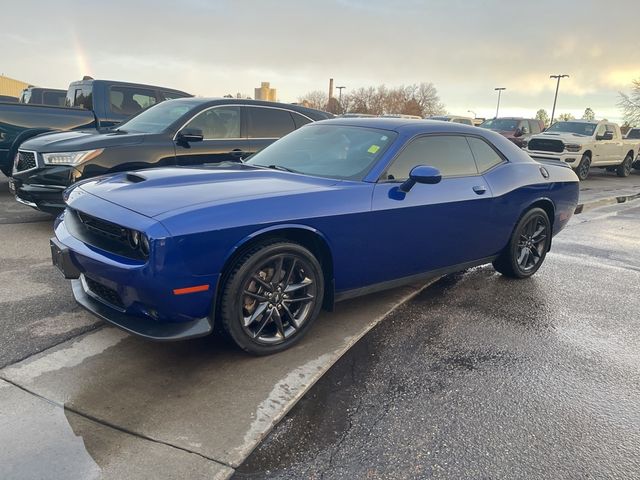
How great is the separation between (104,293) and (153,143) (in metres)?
3.22

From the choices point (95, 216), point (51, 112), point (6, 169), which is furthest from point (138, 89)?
point (95, 216)

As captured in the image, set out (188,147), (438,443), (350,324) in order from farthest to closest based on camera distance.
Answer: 1. (188,147)
2. (350,324)
3. (438,443)

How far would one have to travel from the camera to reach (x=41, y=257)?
489cm

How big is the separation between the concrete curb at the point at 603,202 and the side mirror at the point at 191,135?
7568 mm

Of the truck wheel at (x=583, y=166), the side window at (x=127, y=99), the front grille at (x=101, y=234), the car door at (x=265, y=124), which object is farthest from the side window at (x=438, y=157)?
the truck wheel at (x=583, y=166)

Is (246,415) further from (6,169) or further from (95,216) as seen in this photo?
(6,169)

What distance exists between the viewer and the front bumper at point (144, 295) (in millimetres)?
2645

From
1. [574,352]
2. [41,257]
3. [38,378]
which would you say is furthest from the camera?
[41,257]

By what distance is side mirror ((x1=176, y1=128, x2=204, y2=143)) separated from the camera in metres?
5.66

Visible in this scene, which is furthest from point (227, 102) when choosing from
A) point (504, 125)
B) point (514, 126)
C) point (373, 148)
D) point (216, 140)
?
point (504, 125)

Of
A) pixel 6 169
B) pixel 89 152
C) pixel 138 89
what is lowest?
pixel 6 169

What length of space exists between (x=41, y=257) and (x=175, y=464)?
138 inches

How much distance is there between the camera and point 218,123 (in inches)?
252

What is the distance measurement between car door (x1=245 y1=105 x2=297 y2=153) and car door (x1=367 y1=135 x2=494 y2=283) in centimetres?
314
